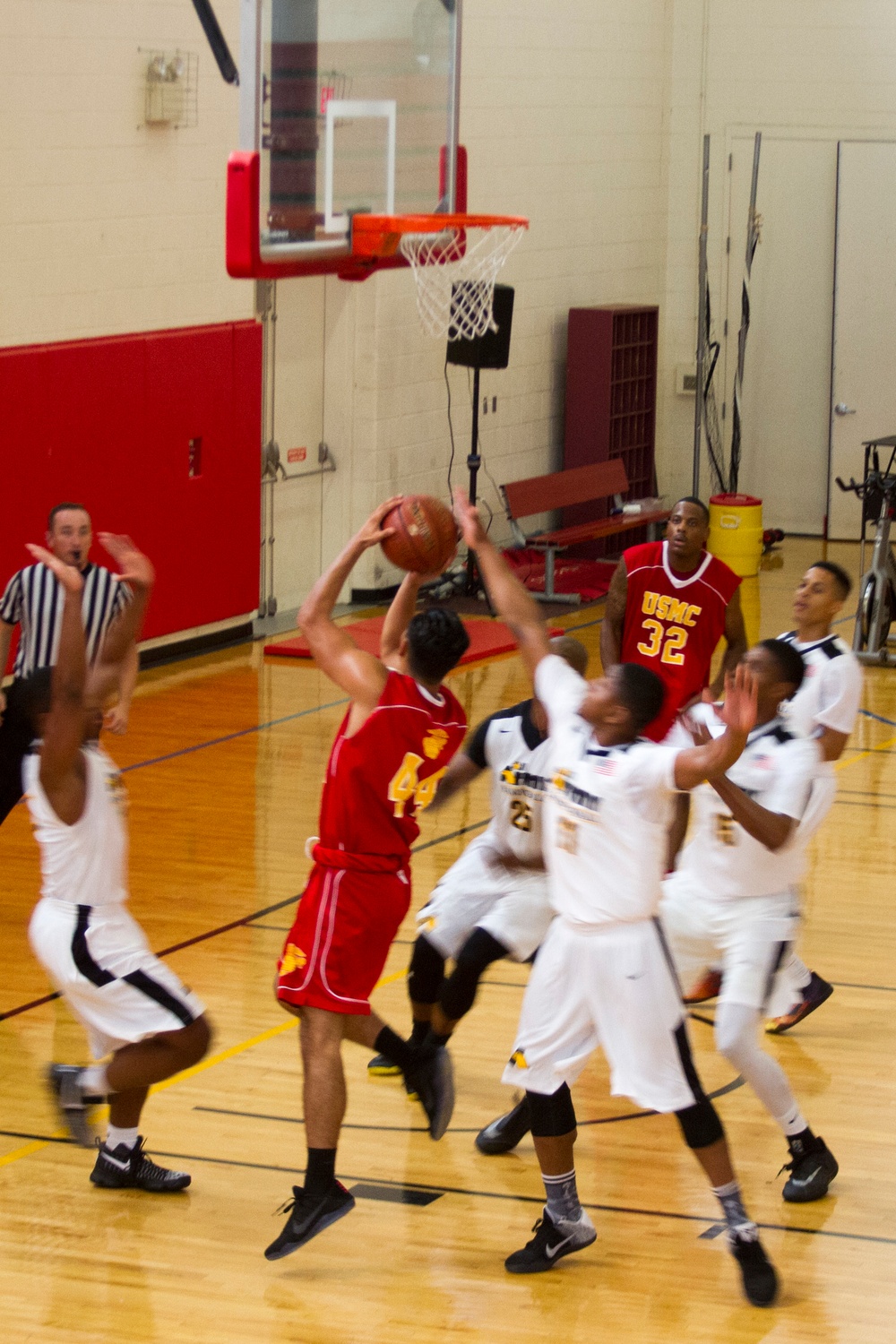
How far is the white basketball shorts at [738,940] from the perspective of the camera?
528 cm

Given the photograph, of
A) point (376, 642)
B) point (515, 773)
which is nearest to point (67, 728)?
point (515, 773)

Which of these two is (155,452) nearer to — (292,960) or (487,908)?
(487,908)

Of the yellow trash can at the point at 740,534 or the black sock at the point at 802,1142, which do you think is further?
the yellow trash can at the point at 740,534

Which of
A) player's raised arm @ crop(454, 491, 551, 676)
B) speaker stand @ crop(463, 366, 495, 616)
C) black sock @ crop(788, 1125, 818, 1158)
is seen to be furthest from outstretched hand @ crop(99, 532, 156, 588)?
speaker stand @ crop(463, 366, 495, 616)

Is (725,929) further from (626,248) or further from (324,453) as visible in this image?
(626,248)

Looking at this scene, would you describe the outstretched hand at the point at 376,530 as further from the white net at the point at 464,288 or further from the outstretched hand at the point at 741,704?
the white net at the point at 464,288

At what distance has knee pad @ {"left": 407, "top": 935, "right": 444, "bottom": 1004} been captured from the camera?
6.04 metres

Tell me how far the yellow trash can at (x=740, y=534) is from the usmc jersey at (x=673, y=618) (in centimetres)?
931

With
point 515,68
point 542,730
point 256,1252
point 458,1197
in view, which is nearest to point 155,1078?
point 256,1252

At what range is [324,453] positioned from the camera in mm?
14672

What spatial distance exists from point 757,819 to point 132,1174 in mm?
2056

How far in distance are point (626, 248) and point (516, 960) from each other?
13.5 m

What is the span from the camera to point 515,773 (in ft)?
18.8

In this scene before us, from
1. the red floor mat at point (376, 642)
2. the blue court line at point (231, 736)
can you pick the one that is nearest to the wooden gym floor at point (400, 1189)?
the blue court line at point (231, 736)
